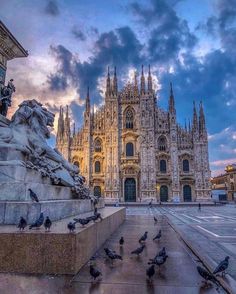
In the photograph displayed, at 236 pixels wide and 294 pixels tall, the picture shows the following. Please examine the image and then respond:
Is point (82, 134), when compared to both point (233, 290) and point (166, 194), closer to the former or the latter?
point (166, 194)

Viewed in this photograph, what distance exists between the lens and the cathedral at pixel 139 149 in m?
39.9

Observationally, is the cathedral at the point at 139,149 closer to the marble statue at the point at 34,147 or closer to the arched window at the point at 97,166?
the arched window at the point at 97,166

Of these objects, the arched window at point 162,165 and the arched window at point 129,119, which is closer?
the arched window at point 162,165

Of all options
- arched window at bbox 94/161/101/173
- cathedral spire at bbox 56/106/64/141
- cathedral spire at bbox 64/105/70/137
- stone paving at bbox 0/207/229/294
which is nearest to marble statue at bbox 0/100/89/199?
stone paving at bbox 0/207/229/294

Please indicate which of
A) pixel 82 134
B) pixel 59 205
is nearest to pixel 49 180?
pixel 59 205

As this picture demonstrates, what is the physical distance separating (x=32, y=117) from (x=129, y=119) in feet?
120

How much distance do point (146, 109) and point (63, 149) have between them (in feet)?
47.5

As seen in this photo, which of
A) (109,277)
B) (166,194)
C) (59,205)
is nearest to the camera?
(109,277)

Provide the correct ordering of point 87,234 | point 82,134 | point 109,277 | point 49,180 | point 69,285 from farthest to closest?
point 82,134
point 49,180
point 87,234
point 109,277
point 69,285

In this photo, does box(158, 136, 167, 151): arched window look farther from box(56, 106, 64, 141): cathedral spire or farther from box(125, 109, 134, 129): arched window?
box(56, 106, 64, 141): cathedral spire

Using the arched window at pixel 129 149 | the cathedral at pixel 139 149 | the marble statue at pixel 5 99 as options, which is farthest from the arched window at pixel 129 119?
the marble statue at pixel 5 99

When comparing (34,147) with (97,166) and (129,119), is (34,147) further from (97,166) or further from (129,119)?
(129,119)

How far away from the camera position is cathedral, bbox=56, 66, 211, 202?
39.9 m

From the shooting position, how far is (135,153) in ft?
137
